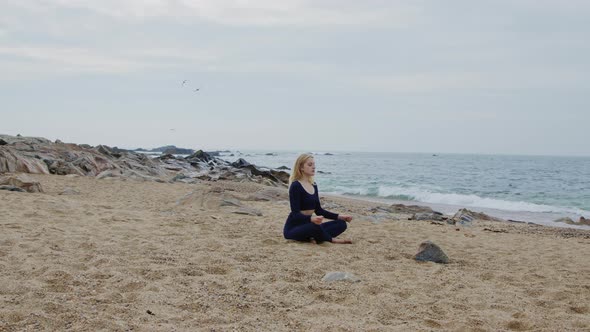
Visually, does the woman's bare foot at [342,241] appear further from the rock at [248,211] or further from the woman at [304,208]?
the rock at [248,211]

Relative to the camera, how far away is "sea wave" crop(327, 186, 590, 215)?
64.0 ft

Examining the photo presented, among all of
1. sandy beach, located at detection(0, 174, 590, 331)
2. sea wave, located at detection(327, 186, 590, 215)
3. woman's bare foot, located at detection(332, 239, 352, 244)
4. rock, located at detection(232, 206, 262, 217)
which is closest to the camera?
sandy beach, located at detection(0, 174, 590, 331)

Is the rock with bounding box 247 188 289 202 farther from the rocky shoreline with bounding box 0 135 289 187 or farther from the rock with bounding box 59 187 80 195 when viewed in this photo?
the rocky shoreline with bounding box 0 135 289 187

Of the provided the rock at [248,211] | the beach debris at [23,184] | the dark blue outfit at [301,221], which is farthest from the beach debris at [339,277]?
the beach debris at [23,184]

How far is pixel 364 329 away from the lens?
3707 millimetres

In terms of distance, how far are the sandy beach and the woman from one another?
0.19 m

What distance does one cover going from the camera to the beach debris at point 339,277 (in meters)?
5.05

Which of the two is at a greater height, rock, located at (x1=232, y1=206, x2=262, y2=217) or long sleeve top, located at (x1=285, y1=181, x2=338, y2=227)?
long sleeve top, located at (x1=285, y1=181, x2=338, y2=227)

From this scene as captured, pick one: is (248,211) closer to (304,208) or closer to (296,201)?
(304,208)

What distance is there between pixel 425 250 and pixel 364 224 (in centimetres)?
353

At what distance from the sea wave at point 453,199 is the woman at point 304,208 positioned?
14.3 m

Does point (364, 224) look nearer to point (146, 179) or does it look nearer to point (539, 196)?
point (146, 179)

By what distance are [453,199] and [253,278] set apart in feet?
60.7

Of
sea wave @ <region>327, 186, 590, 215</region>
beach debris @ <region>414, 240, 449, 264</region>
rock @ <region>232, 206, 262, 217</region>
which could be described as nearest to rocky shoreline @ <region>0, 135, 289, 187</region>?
sea wave @ <region>327, 186, 590, 215</region>
